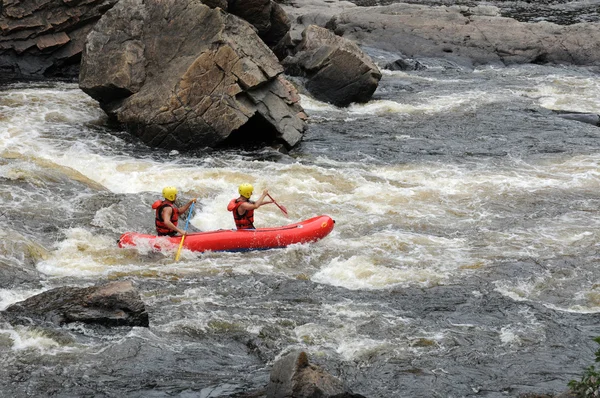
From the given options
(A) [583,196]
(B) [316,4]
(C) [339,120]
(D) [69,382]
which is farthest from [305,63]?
(D) [69,382]

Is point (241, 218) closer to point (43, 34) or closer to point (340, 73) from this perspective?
point (340, 73)

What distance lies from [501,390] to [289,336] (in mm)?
2185

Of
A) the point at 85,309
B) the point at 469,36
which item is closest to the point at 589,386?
the point at 85,309

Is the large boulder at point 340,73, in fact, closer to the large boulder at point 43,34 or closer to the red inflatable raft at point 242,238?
the large boulder at point 43,34

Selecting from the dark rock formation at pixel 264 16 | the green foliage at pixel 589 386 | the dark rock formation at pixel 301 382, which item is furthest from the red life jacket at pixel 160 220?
the dark rock formation at pixel 264 16

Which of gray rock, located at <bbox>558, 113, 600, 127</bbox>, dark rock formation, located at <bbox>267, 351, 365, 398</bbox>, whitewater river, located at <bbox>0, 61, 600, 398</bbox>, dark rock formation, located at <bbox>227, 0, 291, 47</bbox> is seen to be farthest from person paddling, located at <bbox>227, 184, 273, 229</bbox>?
dark rock formation, located at <bbox>227, 0, 291, 47</bbox>

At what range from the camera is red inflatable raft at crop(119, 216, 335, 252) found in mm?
10523

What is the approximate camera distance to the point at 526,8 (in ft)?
93.2

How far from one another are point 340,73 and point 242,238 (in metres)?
8.01

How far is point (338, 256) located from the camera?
10.6m

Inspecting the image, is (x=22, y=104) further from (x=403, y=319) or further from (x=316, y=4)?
(x=316, y=4)

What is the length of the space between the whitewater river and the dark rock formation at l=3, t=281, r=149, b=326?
15 cm

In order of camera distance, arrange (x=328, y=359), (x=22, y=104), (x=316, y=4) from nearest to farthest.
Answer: (x=328, y=359), (x=22, y=104), (x=316, y=4)

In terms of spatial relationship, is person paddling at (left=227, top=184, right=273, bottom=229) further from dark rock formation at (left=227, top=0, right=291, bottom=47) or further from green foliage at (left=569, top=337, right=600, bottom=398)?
dark rock formation at (left=227, top=0, right=291, bottom=47)
